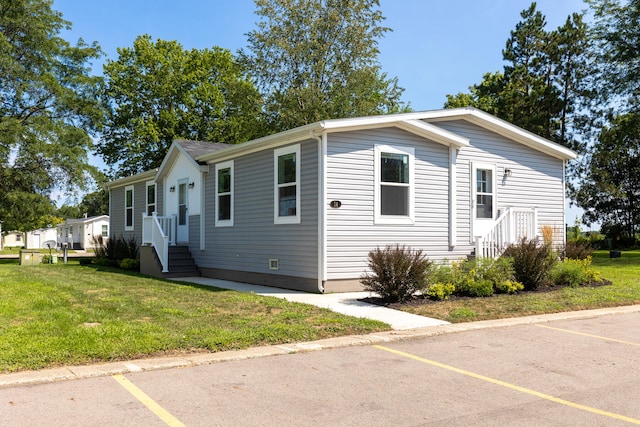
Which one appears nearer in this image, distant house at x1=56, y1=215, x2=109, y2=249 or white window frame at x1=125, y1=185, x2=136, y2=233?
white window frame at x1=125, y1=185, x2=136, y2=233

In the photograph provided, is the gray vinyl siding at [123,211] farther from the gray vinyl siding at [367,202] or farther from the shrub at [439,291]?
the shrub at [439,291]

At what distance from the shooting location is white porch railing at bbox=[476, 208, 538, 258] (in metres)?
12.3

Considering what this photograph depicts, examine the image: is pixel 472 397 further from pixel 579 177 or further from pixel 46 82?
pixel 579 177

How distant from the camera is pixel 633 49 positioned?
79.0 ft

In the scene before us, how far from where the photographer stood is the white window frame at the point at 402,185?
11.8 metres

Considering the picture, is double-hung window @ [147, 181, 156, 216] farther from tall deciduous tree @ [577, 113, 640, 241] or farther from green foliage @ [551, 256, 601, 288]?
tall deciduous tree @ [577, 113, 640, 241]

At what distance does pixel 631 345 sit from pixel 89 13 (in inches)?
576

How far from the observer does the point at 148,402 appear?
14.0 feet

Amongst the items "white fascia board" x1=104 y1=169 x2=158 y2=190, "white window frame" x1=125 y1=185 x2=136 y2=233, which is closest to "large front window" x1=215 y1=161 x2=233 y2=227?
"white fascia board" x1=104 y1=169 x2=158 y2=190

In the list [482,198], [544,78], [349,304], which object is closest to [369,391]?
[349,304]

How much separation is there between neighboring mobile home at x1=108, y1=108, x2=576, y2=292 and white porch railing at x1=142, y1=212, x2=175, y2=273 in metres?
0.07

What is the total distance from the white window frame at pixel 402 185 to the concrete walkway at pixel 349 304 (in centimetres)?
178

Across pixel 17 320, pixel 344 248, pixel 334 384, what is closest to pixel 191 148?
pixel 344 248

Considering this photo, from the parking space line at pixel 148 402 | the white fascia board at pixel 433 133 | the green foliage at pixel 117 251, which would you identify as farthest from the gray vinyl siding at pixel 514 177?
the green foliage at pixel 117 251
